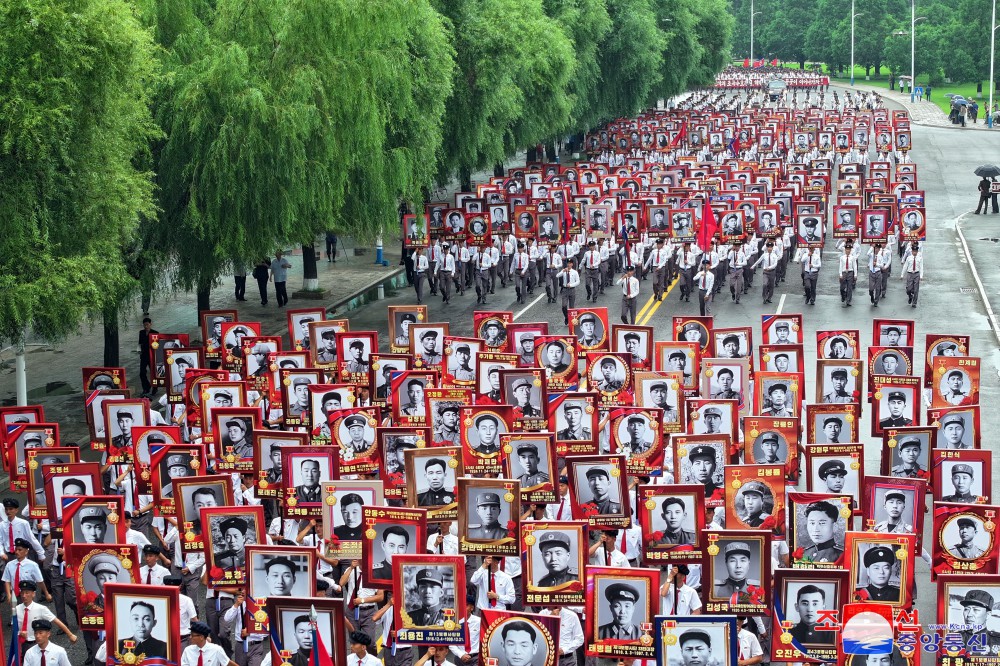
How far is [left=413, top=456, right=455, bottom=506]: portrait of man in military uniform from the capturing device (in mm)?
14805

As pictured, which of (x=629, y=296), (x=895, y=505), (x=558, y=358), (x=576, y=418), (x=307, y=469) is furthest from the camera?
→ (x=629, y=296)

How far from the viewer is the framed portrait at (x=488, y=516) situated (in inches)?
525

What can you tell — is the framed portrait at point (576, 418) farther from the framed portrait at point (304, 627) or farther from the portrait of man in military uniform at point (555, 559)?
the framed portrait at point (304, 627)

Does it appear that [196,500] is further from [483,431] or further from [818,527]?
[818,527]

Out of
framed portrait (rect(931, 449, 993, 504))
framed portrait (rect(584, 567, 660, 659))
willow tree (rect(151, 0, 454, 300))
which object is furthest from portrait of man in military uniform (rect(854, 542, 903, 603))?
willow tree (rect(151, 0, 454, 300))

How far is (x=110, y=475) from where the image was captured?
18.2 metres

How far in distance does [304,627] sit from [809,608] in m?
4.05

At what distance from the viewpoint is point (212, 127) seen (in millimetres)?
25453

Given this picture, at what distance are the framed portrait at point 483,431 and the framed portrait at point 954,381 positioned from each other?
20.8ft

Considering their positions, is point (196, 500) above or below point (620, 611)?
above

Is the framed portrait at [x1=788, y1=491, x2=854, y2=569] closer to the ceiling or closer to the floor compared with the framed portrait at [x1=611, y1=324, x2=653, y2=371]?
closer to the floor

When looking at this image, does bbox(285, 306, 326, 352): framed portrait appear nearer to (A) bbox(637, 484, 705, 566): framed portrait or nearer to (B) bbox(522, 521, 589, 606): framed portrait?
(A) bbox(637, 484, 705, 566): framed portrait

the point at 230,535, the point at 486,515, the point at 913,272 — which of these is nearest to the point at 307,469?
the point at 230,535

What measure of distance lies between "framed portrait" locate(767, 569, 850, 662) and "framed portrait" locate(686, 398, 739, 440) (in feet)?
18.1
